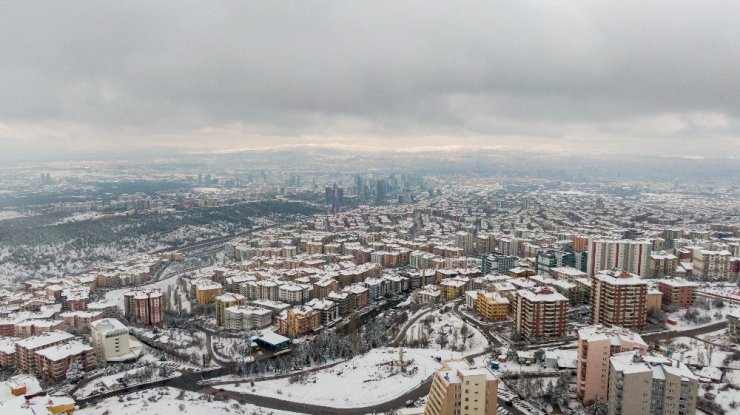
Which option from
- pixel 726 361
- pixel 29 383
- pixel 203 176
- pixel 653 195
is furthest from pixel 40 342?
pixel 203 176

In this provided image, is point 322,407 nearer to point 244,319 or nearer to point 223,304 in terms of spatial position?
point 244,319

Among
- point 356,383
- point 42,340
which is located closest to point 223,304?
point 42,340

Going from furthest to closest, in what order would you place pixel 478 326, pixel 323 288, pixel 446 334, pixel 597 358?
pixel 323 288 < pixel 478 326 < pixel 446 334 < pixel 597 358

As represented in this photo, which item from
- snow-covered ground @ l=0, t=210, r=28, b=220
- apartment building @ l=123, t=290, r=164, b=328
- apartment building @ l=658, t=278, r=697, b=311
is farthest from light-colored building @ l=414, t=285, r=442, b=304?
snow-covered ground @ l=0, t=210, r=28, b=220

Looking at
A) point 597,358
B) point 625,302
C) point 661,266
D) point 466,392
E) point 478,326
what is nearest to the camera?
point 466,392

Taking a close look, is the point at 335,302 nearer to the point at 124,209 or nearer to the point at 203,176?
the point at 124,209

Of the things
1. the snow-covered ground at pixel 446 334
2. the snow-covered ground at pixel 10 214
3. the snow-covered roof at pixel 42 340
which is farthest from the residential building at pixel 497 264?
the snow-covered ground at pixel 10 214

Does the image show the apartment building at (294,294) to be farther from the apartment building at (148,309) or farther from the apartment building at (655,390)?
the apartment building at (655,390)
